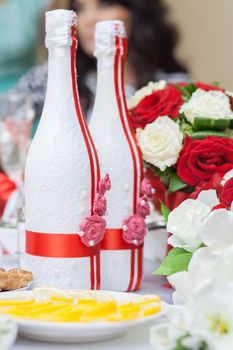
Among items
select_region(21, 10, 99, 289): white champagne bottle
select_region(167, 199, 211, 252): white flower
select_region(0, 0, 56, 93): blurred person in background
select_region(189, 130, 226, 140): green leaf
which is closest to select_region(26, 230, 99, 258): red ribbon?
select_region(21, 10, 99, 289): white champagne bottle

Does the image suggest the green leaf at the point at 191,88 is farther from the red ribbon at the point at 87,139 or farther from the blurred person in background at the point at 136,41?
the blurred person in background at the point at 136,41

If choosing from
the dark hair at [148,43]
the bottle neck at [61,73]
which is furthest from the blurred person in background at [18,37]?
the bottle neck at [61,73]

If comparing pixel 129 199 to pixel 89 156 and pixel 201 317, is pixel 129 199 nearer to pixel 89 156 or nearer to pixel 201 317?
pixel 89 156

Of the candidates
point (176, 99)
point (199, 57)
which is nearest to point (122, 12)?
point (199, 57)

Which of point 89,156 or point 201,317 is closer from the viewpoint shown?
point 201,317

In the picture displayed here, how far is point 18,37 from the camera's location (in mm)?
2826

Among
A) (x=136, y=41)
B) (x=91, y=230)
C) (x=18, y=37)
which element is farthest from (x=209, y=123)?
(x=18, y=37)

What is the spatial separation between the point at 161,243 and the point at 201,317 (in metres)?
0.48

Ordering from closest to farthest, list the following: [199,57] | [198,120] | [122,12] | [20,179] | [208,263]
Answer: [208,263] < [198,120] < [20,179] < [122,12] < [199,57]

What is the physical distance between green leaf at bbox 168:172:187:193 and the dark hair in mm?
1658

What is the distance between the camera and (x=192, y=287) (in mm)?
501

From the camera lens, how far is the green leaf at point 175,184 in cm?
87


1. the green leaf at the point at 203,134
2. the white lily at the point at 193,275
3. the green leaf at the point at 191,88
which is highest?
the green leaf at the point at 191,88

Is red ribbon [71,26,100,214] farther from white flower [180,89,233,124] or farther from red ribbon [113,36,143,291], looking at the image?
white flower [180,89,233,124]
